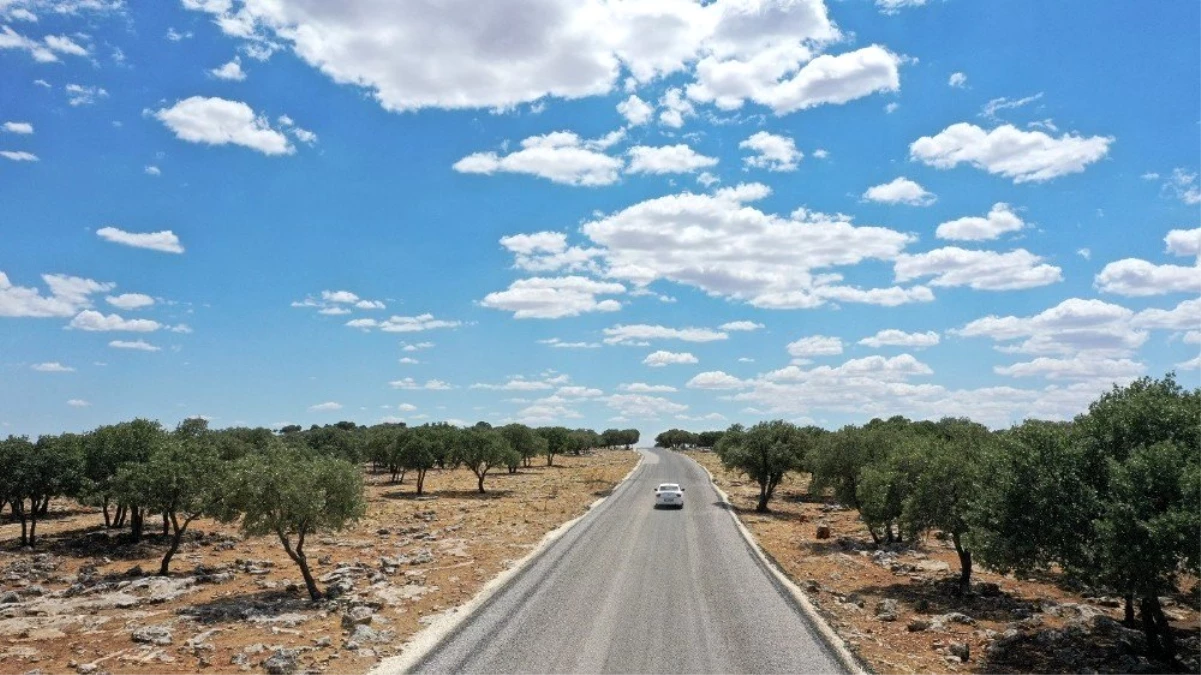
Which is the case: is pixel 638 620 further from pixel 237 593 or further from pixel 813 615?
pixel 237 593

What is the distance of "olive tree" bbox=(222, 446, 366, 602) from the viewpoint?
2725cm

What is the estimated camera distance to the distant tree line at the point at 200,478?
27562mm

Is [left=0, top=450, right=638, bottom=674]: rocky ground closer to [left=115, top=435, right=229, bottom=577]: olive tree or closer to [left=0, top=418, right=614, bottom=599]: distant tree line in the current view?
[left=0, top=418, right=614, bottom=599]: distant tree line

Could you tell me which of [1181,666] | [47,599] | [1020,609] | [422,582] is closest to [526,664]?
[422,582]

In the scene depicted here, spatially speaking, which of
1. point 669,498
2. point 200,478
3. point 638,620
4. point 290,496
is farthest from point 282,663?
point 669,498

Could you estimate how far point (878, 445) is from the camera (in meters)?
51.7

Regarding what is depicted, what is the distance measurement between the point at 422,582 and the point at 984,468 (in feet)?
73.4

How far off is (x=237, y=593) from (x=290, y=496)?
22.2 ft

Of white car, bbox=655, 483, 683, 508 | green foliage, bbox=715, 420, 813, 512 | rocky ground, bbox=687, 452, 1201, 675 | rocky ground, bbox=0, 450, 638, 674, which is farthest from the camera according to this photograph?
green foliage, bbox=715, 420, 813, 512

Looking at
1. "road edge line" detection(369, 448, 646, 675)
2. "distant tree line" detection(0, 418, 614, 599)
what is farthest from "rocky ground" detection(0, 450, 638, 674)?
"distant tree line" detection(0, 418, 614, 599)

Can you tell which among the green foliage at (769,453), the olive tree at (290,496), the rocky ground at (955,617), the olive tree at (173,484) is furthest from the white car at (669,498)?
the olive tree at (173,484)

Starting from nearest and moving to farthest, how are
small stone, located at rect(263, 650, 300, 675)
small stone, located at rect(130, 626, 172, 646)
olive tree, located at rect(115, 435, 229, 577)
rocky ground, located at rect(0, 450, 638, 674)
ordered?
small stone, located at rect(263, 650, 300, 675), rocky ground, located at rect(0, 450, 638, 674), small stone, located at rect(130, 626, 172, 646), olive tree, located at rect(115, 435, 229, 577)

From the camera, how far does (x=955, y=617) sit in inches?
977

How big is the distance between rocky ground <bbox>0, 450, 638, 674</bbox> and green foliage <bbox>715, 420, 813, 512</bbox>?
50.9 feet
